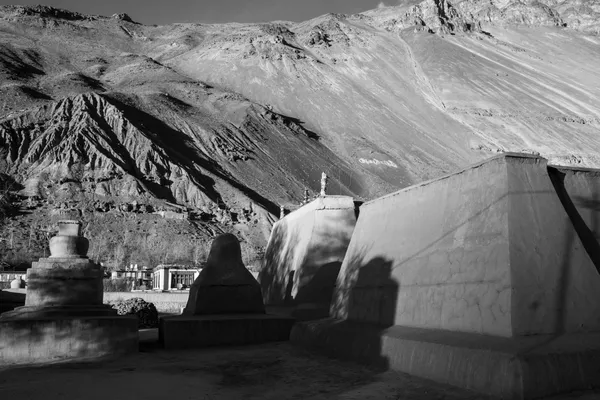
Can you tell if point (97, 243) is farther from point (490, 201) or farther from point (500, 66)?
point (500, 66)

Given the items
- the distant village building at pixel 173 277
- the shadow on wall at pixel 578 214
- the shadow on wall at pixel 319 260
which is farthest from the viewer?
the distant village building at pixel 173 277

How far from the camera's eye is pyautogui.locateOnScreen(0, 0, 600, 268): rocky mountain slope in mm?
62281

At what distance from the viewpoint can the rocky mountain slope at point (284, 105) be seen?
62281 millimetres

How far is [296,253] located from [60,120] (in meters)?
59.2

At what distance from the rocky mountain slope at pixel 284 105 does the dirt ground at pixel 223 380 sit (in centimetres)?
Answer: 4758

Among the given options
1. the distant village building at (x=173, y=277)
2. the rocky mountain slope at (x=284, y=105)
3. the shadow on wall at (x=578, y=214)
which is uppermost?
the rocky mountain slope at (x=284, y=105)

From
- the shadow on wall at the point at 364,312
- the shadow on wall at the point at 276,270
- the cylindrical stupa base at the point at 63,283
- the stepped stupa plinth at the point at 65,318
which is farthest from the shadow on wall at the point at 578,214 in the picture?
the shadow on wall at the point at 276,270

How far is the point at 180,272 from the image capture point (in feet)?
131

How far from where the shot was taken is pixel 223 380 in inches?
302

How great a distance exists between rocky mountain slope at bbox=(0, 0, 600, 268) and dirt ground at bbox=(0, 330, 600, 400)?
47585mm

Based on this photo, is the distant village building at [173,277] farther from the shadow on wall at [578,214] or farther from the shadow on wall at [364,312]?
the shadow on wall at [578,214]

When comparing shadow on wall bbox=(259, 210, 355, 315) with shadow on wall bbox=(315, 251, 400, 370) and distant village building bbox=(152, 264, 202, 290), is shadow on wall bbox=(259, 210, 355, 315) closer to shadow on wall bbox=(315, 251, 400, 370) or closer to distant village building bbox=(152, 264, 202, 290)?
shadow on wall bbox=(315, 251, 400, 370)

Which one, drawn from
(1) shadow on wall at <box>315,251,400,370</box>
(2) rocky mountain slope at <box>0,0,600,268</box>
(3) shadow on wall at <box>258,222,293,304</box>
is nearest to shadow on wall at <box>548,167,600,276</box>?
(1) shadow on wall at <box>315,251,400,370</box>

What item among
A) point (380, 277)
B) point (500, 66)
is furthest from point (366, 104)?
point (380, 277)
